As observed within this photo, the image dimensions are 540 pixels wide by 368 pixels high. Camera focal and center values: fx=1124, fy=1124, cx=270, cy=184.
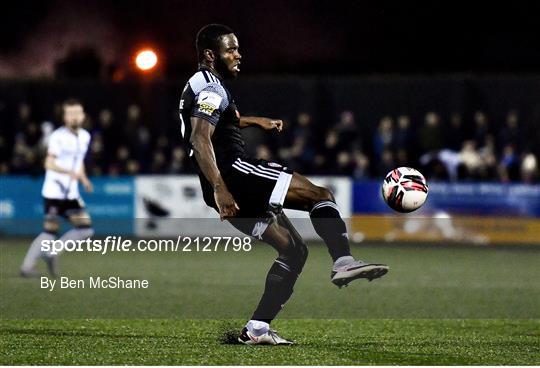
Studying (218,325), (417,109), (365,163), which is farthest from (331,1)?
(218,325)

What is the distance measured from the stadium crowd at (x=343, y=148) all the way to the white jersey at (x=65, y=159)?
6.29 meters

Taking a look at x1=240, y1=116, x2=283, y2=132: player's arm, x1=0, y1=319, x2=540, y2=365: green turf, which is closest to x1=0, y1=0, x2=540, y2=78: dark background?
x1=0, y1=319, x2=540, y2=365: green turf

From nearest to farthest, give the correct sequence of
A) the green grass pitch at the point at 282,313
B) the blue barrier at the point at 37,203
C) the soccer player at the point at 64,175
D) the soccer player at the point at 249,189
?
the soccer player at the point at 249,189
the green grass pitch at the point at 282,313
the soccer player at the point at 64,175
the blue barrier at the point at 37,203

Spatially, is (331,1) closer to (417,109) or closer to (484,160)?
(417,109)

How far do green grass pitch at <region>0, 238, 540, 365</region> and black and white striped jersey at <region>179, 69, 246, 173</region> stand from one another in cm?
134

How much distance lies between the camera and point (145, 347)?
7758 millimetres

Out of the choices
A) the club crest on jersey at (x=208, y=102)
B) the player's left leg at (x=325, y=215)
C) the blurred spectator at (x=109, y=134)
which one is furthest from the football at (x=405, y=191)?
the blurred spectator at (x=109, y=134)

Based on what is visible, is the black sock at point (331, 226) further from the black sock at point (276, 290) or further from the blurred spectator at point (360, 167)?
the blurred spectator at point (360, 167)

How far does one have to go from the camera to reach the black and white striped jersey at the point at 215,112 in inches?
293

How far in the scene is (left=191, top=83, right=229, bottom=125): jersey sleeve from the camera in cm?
744

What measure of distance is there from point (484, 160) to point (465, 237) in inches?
55.0

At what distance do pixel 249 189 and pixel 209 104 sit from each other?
2.10 ft

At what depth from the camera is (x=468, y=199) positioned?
61.5ft

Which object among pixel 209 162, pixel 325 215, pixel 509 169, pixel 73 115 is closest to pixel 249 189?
pixel 209 162
